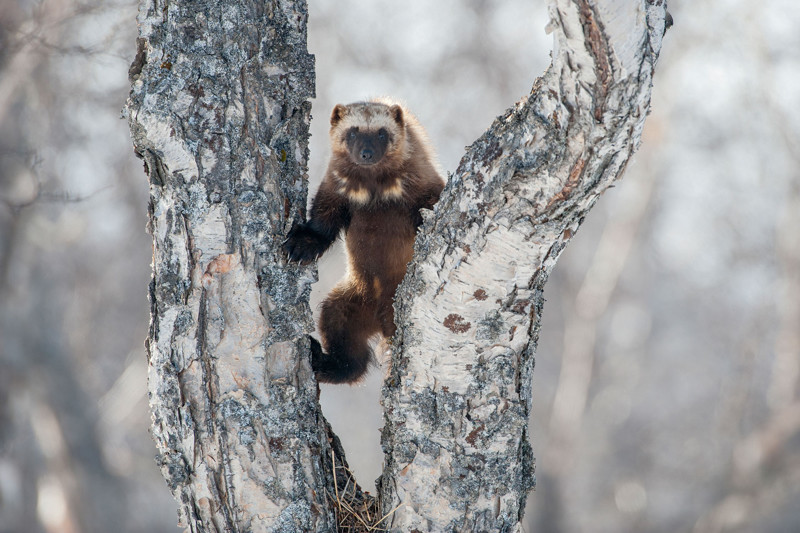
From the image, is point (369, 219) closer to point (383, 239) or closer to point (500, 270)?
point (383, 239)

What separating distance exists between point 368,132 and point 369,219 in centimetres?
54

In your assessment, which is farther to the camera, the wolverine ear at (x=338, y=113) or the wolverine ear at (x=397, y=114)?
the wolverine ear at (x=338, y=113)

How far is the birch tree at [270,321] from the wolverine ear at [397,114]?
145 cm

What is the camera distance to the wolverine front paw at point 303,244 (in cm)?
301

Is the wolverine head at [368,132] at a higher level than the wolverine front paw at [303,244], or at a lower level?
higher

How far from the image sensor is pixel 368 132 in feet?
13.6

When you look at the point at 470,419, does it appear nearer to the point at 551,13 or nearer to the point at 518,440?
the point at 518,440

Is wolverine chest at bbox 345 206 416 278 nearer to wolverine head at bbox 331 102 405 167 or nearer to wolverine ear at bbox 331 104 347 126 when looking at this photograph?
wolverine head at bbox 331 102 405 167

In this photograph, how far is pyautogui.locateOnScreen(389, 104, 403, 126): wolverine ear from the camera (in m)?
4.31

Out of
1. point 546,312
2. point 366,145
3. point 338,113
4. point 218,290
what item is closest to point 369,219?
point 366,145

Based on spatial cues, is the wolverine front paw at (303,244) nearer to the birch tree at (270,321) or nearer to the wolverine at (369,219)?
the birch tree at (270,321)

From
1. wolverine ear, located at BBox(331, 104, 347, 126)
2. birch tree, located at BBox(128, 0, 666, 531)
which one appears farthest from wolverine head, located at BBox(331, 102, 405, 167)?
birch tree, located at BBox(128, 0, 666, 531)

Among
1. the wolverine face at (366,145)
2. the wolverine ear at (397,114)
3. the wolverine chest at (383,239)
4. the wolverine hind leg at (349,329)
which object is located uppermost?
the wolverine ear at (397,114)

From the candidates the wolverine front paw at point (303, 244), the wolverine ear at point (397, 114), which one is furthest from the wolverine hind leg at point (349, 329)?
the wolverine ear at point (397, 114)
